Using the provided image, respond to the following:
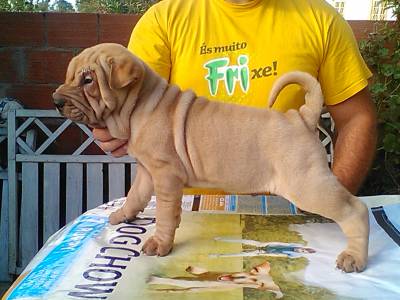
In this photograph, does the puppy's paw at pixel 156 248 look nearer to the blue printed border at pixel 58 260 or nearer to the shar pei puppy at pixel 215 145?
the shar pei puppy at pixel 215 145

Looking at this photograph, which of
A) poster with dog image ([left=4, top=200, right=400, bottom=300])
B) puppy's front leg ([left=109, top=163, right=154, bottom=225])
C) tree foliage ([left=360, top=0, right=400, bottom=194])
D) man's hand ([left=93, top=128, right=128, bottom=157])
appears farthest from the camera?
tree foliage ([left=360, top=0, right=400, bottom=194])

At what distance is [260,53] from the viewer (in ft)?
5.85

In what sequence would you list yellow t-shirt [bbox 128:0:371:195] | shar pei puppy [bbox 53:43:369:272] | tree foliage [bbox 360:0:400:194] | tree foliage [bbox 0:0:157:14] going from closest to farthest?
1. shar pei puppy [bbox 53:43:369:272]
2. yellow t-shirt [bbox 128:0:371:195]
3. tree foliage [bbox 360:0:400:194]
4. tree foliage [bbox 0:0:157:14]

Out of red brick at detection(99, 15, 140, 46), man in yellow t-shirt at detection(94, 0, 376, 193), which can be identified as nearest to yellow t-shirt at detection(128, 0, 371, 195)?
man in yellow t-shirt at detection(94, 0, 376, 193)

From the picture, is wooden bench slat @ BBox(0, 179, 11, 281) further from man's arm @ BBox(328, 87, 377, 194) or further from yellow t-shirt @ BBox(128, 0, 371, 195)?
man's arm @ BBox(328, 87, 377, 194)

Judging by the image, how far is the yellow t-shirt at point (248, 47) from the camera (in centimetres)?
178

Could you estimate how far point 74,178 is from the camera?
107 inches

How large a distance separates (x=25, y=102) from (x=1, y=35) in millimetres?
341

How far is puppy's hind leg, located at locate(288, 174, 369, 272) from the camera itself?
3.78ft

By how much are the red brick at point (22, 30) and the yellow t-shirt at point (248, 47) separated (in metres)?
1.08

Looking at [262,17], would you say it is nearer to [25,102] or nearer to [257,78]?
[257,78]

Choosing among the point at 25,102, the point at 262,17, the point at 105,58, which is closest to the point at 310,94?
the point at 105,58

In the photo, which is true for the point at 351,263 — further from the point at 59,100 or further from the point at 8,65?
the point at 8,65

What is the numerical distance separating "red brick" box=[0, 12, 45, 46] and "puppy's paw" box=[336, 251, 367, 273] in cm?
205
